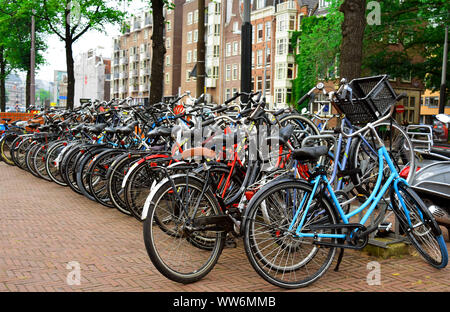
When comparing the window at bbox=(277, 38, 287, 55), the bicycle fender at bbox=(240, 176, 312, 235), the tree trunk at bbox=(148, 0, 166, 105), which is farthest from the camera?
the window at bbox=(277, 38, 287, 55)

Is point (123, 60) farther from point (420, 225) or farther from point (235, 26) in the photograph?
point (420, 225)

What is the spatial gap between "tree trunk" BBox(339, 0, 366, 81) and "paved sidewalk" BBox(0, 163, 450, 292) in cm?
420

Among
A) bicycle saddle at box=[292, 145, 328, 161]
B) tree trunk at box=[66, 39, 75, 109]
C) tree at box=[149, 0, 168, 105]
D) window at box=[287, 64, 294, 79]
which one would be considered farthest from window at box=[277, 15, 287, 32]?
bicycle saddle at box=[292, 145, 328, 161]

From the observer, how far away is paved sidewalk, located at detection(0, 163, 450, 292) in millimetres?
4035

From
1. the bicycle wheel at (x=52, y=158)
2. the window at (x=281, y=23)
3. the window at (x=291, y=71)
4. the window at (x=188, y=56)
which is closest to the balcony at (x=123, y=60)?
the window at (x=188, y=56)

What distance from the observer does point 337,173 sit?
15.6 ft

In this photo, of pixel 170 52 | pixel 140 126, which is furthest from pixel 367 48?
pixel 170 52

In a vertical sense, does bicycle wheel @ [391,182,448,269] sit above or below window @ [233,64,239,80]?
below

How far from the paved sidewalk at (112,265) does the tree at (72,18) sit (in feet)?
58.1

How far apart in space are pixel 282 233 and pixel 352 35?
5.27m

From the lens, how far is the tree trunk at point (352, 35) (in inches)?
326

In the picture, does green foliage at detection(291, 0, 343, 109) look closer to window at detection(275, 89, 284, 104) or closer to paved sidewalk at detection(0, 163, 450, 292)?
window at detection(275, 89, 284, 104)

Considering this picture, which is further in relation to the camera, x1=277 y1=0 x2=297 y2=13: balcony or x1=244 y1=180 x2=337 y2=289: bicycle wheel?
x1=277 y1=0 x2=297 y2=13: balcony

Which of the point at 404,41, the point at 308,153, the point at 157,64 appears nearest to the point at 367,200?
the point at 308,153
